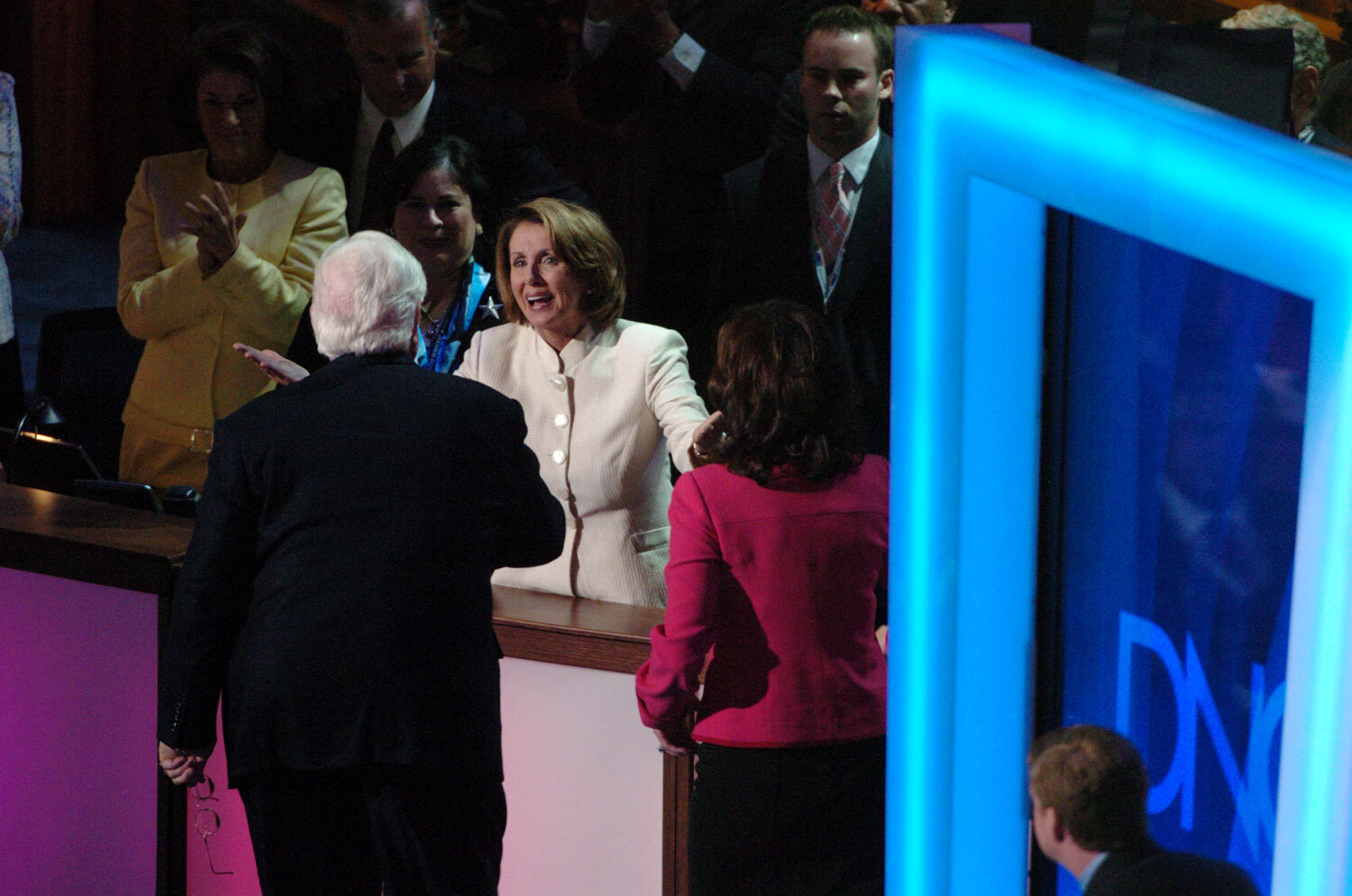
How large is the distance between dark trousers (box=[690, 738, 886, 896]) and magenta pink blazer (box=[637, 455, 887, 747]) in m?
0.03

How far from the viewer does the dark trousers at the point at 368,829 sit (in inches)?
70.4

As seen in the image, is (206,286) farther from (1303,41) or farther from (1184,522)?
(1184,522)

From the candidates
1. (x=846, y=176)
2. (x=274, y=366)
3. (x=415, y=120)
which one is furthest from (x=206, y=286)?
(x=846, y=176)

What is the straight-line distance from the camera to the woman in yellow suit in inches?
118

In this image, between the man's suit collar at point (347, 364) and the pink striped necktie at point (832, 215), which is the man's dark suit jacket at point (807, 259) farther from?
the man's suit collar at point (347, 364)

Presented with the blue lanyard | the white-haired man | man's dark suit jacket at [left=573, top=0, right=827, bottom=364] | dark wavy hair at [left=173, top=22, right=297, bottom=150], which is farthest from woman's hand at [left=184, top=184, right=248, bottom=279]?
the white-haired man

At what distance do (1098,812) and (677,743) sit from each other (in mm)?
1368

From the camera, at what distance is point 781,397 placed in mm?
1807

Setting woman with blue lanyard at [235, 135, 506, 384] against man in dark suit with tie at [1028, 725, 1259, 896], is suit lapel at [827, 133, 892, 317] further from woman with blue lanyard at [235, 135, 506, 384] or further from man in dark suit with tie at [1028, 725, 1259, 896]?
man in dark suit with tie at [1028, 725, 1259, 896]

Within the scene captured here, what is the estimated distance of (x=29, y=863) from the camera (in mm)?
2568

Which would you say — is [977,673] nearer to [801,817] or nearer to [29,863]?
[801,817]

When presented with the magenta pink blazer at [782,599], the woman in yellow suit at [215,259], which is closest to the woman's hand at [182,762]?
the magenta pink blazer at [782,599]

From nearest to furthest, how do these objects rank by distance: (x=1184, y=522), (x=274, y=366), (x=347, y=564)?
(x=1184, y=522) < (x=347, y=564) < (x=274, y=366)

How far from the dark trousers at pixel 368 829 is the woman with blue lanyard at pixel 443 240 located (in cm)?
118
